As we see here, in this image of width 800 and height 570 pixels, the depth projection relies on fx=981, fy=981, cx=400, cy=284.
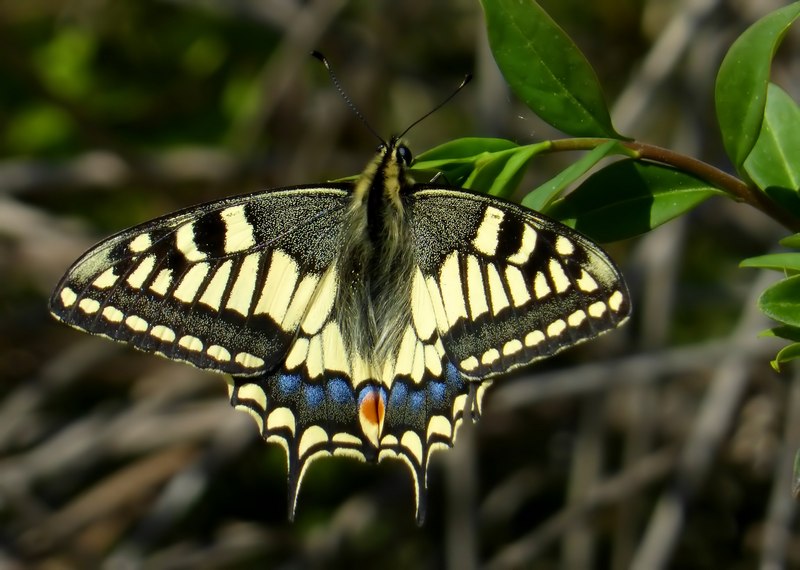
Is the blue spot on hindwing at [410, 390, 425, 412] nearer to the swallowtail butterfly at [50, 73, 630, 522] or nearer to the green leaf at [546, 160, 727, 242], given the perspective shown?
the swallowtail butterfly at [50, 73, 630, 522]

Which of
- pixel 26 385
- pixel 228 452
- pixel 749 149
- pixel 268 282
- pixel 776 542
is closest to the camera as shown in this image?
pixel 749 149

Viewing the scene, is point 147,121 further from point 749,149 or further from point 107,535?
point 749,149

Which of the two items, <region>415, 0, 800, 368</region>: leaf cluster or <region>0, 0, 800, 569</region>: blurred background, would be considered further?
<region>0, 0, 800, 569</region>: blurred background

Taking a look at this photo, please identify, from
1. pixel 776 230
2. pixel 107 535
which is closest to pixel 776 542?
pixel 776 230

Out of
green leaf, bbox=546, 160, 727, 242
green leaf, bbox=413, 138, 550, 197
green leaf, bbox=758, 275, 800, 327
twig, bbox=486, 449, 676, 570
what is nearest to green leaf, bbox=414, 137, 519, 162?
green leaf, bbox=413, 138, 550, 197

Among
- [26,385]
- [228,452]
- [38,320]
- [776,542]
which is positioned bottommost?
[776,542]

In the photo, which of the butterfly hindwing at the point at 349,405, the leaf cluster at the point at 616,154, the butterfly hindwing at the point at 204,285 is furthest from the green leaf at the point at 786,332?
the butterfly hindwing at the point at 204,285

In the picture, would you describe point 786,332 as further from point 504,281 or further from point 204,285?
point 204,285

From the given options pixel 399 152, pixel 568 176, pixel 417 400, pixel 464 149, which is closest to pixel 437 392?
pixel 417 400
